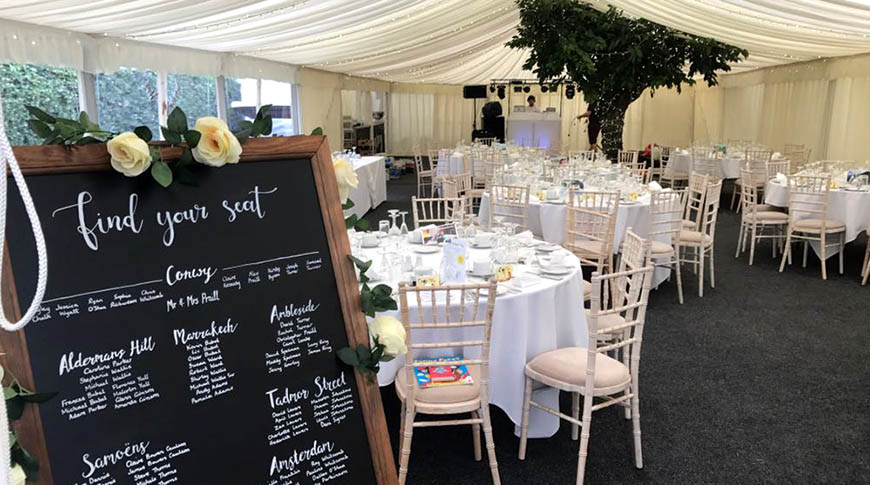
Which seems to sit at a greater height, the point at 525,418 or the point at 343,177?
the point at 343,177

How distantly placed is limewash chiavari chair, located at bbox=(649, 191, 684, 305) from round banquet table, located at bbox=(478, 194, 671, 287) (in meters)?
0.11

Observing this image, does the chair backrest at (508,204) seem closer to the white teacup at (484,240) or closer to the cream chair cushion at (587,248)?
the cream chair cushion at (587,248)

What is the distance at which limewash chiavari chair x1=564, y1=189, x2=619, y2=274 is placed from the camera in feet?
16.4

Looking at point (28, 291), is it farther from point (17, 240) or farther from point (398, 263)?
point (398, 263)

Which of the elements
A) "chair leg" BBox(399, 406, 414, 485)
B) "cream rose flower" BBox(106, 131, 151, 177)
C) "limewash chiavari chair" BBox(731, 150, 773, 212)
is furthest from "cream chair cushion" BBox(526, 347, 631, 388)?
"limewash chiavari chair" BBox(731, 150, 773, 212)

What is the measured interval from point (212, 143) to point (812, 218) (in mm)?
6926

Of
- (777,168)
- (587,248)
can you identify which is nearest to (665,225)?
(587,248)

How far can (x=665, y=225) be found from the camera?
566 centimetres

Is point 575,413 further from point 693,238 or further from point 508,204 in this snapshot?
point 693,238

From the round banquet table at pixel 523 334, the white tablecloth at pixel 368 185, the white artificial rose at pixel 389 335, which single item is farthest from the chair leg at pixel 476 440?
the white tablecloth at pixel 368 185

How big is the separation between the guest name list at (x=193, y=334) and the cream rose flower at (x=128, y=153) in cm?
6

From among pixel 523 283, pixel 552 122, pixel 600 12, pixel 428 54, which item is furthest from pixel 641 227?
pixel 552 122

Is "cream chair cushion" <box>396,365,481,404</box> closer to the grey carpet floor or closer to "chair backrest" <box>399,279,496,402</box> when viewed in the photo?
"chair backrest" <box>399,279,496,402</box>

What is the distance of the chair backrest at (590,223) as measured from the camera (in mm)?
5027
